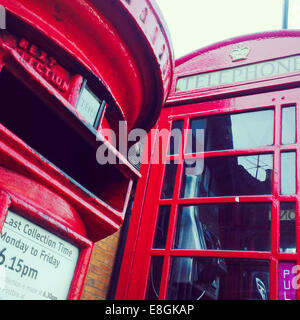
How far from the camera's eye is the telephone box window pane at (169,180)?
271 centimetres

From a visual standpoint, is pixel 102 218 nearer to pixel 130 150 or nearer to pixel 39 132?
pixel 39 132

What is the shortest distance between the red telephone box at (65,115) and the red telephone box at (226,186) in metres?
0.95

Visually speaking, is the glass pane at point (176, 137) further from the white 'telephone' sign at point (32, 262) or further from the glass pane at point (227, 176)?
the white 'telephone' sign at point (32, 262)

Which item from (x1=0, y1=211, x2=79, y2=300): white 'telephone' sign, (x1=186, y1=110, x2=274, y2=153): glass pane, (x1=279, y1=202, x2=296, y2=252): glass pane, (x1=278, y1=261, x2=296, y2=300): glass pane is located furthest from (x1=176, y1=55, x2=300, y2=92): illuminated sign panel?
(x1=0, y1=211, x2=79, y2=300): white 'telephone' sign

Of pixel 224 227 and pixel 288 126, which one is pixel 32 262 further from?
pixel 288 126

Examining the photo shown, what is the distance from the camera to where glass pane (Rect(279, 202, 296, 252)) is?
2076 millimetres

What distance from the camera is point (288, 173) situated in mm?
2307

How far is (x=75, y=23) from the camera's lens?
4.43 feet

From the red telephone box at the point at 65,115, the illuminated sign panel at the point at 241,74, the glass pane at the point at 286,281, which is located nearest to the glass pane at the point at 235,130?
the illuminated sign panel at the point at 241,74

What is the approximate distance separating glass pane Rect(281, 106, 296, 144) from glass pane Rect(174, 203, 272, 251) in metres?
0.53

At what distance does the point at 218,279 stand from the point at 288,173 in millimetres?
875

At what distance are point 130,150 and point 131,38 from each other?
0.84 meters

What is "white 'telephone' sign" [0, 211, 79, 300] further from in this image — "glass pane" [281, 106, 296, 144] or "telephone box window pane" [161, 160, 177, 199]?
"glass pane" [281, 106, 296, 144]

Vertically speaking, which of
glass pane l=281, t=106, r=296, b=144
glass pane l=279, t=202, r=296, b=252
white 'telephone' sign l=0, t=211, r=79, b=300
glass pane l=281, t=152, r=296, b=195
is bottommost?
→ white 'telephone' sign l=0, t=211, r=79, b=300
